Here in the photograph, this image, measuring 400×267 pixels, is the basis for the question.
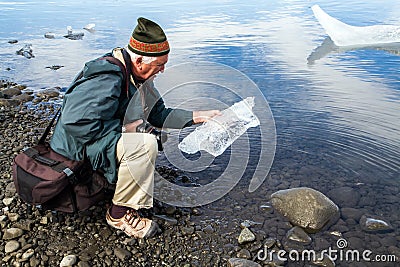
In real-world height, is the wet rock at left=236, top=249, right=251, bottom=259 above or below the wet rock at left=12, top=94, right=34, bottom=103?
above

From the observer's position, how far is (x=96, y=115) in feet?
9.91

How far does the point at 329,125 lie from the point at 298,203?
259cm

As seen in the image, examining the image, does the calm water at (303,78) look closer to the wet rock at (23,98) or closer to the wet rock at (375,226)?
the wet rock at (375,226)

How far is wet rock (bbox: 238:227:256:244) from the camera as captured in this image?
3.55 meters

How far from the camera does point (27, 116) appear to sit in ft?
22.4

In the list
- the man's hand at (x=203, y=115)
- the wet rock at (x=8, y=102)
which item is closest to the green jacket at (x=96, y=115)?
the man's hand at (x=203, y=115)

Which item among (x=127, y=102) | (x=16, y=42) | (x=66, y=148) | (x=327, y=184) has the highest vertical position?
(x=127, y=102)

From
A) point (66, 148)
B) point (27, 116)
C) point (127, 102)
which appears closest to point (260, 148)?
point (127, 102)

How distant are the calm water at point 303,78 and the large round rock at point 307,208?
56 centimetres

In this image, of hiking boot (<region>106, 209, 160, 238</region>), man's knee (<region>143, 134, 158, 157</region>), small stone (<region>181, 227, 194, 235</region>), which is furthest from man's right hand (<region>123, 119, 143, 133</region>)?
small stone (<region>181, 227, 194, 235</region>)

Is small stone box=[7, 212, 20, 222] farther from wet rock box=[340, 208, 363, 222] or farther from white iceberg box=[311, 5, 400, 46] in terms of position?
white iceberg box=[311, 5, 400, 46]

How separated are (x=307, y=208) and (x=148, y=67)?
2.13 metres

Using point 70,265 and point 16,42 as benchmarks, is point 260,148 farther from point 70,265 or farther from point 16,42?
point 16,42

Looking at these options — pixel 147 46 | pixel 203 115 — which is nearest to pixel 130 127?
pixel 147 46
